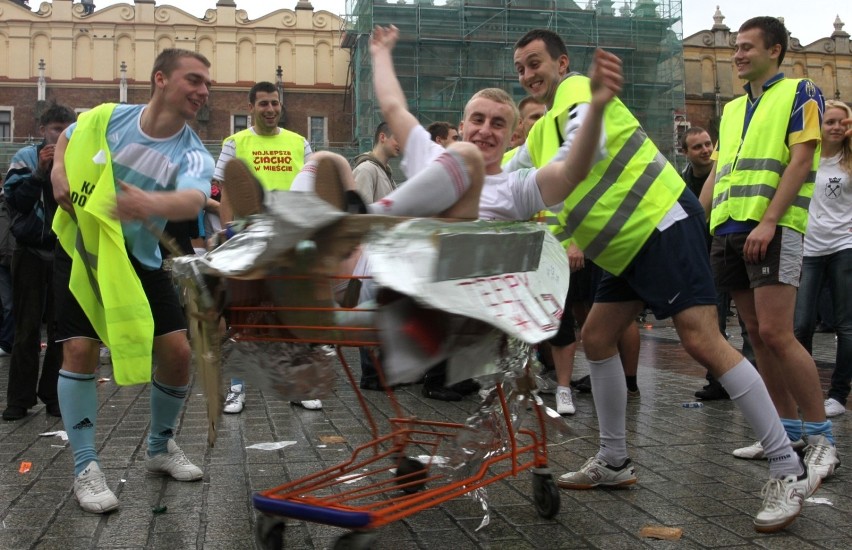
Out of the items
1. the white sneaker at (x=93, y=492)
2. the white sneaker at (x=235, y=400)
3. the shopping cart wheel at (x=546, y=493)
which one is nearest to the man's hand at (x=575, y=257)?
the white sneaker at (x=235, y=400)

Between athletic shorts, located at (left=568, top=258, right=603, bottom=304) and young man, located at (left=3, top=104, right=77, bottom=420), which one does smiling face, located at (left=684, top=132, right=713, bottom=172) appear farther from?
young man, located at (left=3, top=104, right=77, bottom=420)

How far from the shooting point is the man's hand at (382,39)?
3.97 m

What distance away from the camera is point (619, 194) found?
400cm

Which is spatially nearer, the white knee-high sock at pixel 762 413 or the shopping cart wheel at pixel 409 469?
the white knee-high sock at pixel 762 413

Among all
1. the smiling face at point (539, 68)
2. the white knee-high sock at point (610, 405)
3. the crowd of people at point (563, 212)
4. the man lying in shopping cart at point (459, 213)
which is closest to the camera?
the man lying in shopping cart at point (459, 213)

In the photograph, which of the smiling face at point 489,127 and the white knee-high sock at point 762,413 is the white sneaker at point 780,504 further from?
the smiling face at point 489,127

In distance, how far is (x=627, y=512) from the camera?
13.1ft

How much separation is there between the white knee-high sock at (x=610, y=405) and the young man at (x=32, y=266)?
4085 millimetres

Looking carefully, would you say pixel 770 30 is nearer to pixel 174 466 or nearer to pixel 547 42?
pixel 547 42

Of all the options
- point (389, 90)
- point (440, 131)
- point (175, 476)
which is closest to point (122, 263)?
point (175, 476)

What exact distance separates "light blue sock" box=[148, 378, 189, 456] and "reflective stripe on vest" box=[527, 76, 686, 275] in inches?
84.7

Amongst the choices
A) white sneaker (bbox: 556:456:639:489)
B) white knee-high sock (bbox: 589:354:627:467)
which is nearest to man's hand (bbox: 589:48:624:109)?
white knee-high sock (bbox: 589:354:627:467)

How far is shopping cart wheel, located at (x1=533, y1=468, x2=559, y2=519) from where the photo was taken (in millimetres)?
3834

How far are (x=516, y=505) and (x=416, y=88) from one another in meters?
40.8
